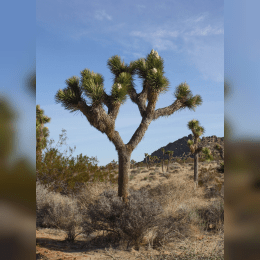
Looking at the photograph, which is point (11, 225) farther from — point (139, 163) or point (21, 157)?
point (139, 163)

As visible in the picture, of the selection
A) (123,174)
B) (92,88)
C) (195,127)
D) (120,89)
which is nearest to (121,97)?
(120,89)

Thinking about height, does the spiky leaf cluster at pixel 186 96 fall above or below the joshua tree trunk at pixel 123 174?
above

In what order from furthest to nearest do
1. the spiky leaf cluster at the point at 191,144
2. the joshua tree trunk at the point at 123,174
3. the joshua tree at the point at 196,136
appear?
the spiky leaf cluster at the point at 191,144
the joshua tree at the point at 196,136
the joshua tree trunk at the point at 123,174

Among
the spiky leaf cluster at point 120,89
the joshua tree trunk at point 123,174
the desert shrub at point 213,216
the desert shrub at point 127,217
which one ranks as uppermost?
the spiky leaf cluster at point 120,89

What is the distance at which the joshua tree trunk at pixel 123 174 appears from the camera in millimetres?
7586

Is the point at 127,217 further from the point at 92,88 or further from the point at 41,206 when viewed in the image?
the point at 41,206

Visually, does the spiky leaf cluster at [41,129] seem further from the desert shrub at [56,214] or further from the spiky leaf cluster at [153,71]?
the spiky leaf cluster at [153,71]

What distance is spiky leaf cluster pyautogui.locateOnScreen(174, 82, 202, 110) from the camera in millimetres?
9203

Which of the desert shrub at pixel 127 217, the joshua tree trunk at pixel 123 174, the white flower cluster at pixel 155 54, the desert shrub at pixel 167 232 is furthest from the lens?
the white flower cluster at pixel 155 54

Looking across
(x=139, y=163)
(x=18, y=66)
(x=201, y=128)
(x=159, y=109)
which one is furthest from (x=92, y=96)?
(x=139, y=163)

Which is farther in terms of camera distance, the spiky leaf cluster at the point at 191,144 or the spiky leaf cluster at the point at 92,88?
the spiky leaf cluster at the point at 191,144

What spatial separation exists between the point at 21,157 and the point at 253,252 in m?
0.96

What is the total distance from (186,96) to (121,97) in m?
2.74

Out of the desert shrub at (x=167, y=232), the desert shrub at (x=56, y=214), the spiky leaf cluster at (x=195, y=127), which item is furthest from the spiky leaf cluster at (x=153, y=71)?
the spiky leaf cluster at (x=195, y=127)
